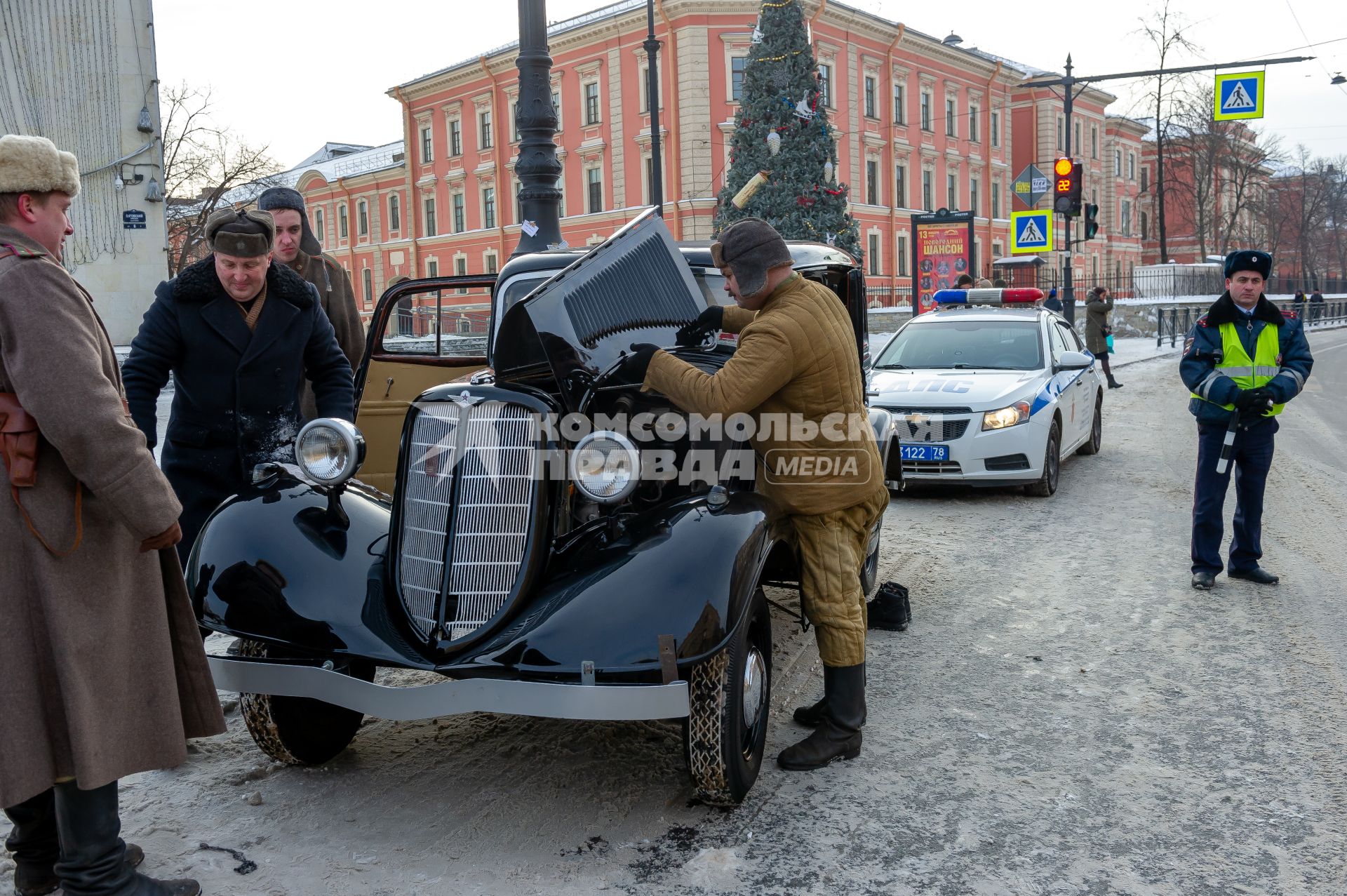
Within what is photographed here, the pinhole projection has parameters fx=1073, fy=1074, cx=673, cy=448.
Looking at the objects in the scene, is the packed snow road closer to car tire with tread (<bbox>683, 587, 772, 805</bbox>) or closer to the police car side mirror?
car tire with tread (<bbox>683, 587, 772, 805</bbox>)

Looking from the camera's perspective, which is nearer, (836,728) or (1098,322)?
(836,728)

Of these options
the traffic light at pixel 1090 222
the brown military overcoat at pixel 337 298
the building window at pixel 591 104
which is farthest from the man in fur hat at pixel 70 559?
the building window at pixel 591 104

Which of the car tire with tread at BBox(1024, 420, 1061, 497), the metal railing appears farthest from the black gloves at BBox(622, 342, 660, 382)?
the metal railing

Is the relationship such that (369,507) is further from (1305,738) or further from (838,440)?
(1305,738)

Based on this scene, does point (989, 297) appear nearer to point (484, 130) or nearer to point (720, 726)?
point (720, 726)

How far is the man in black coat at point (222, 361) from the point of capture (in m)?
4.21

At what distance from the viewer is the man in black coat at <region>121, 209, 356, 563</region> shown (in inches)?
166

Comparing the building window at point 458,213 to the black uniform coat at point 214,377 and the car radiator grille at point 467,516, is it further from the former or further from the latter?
the car radiator grille at point 467,516

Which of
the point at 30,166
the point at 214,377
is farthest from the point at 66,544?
the point at 214,377

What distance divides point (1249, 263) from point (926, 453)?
3313mm

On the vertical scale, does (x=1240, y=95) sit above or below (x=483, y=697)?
above

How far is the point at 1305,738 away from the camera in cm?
413

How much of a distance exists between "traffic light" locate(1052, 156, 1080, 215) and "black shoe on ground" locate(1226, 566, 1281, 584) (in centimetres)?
1581

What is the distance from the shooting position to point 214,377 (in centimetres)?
426
